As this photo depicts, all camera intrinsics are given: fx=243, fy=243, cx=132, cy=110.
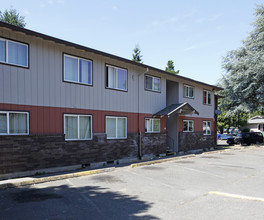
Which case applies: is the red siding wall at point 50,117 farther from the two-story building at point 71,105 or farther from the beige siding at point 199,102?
the beige siding at point 199,102

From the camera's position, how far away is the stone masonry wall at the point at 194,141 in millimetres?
18312

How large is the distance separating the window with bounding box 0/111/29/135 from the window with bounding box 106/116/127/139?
438 cm

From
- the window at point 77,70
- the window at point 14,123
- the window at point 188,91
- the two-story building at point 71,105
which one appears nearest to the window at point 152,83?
the two-story building at point 71,105

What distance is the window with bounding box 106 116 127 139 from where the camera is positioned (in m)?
13.0

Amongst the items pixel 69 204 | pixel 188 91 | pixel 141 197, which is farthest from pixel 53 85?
pixel 188 91

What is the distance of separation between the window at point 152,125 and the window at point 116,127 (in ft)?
6.81

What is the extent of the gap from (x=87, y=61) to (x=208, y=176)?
7.70m

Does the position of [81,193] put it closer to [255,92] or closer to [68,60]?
[68,60]

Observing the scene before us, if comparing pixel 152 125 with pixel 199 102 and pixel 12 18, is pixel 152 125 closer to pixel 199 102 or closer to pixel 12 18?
pixel 199 102

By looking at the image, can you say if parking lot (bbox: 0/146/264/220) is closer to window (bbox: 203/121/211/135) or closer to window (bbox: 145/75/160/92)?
window (bbox: 145/75/160/92)

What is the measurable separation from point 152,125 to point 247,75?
14.8 m

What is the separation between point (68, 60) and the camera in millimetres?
11367

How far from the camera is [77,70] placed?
11.7m

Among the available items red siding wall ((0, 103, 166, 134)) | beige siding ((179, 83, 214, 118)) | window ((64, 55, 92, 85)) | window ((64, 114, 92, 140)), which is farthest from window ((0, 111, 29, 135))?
beige siding ((179, 83, 214, 118))
